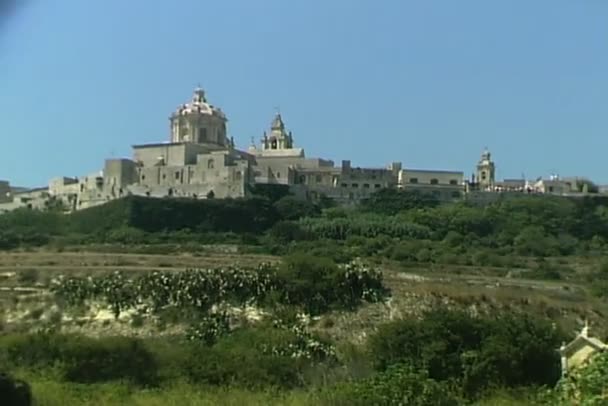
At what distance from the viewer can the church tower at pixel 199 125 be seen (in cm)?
5888

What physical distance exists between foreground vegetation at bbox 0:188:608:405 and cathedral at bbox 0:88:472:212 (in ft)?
34.6

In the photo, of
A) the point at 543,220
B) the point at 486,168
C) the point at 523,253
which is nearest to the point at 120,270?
the point at 523,253

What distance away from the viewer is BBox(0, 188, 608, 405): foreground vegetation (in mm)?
13469

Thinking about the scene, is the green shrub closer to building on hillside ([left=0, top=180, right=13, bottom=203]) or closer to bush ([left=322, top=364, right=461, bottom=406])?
bush ([left=322, top=364, right=461, bottom=406])

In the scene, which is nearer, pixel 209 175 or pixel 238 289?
pixel 238 289

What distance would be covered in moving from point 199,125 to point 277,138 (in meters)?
9.01

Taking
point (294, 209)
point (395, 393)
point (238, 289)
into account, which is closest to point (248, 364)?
point (395, 393)

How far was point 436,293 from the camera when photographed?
2256 cm

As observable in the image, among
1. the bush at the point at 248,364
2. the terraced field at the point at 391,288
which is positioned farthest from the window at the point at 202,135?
the bush at the point at 248,364

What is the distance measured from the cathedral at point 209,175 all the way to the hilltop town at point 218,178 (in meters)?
0.05

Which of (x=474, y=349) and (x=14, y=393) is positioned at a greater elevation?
(x=474, y=349)

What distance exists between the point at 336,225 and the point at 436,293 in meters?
19.1

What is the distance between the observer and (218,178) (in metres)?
A: 51.1

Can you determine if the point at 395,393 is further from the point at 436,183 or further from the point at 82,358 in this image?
the point at 436,183
